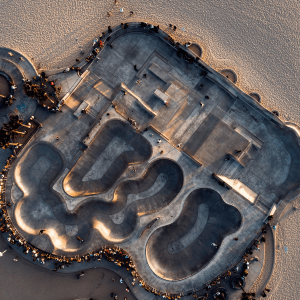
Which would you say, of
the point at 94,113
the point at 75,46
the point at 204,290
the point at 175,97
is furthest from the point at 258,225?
the point at 75,46

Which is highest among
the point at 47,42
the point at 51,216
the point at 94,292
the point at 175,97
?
the point at 175,97

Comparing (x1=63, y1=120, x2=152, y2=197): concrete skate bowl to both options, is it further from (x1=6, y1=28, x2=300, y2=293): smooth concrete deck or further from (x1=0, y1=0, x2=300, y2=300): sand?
(x1=0, y1=0, x2=300, y2=300): sand

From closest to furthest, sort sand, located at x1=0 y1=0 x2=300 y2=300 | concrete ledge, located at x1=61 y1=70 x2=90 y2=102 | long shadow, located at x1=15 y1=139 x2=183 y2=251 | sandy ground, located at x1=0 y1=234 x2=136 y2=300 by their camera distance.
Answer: sandy ground, located at x1=0 y1=234 x2=136 y2=300 → concrete ledge, located at x1=61 y1=70 x2=90 y2=102 → long shadow, located at x1=15 y1=139 x2=183 y2=251 → sand, located at x1=0 y1=0 x2=300 y2=300

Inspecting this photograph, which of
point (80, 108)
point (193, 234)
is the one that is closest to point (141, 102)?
point (80, 108)

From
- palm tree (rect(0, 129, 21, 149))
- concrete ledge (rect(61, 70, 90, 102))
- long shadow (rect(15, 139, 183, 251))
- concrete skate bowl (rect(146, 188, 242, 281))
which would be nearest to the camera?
palm tree (rect(0, 129, 21, 149))

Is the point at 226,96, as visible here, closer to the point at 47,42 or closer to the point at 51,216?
the point at 47,42

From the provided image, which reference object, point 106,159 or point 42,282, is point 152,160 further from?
point 42,282

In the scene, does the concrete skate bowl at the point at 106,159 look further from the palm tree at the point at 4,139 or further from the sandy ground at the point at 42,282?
the sandy ground at the point at 42,282

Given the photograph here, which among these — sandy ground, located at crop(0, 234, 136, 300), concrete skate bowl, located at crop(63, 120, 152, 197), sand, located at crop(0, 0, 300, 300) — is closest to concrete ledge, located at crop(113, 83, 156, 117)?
concrete skate bowl, located at crop(63, 120, 152, 197)
